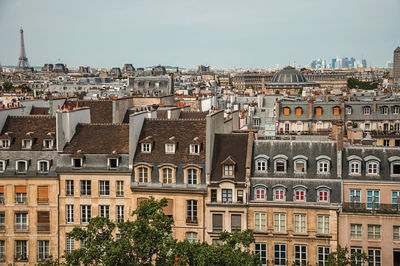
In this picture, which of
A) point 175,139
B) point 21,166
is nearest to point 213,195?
point 175,139

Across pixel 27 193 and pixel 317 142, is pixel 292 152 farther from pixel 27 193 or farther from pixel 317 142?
pixel 27 193

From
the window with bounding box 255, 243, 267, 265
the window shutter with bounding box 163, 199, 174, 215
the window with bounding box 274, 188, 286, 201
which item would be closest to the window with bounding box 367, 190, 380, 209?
the window with bounding box 274, 188, 286, 201

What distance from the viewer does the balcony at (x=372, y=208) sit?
40066 millimetres

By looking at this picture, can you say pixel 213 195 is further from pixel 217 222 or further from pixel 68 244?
pixel 68 244

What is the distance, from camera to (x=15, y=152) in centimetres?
4600

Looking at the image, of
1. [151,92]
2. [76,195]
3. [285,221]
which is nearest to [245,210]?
[285,221]

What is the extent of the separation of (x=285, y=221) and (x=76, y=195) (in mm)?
16211

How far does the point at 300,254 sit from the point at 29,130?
2455 centimetres

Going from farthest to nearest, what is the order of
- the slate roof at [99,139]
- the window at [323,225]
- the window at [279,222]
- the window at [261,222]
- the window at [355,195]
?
the slate roof at [99,139], the window at [261,222], the window at [279,222], the window at [355,195], the window at [323,225]

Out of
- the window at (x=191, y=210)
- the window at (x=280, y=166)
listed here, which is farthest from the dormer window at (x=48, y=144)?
the window at (x=280, y=166)

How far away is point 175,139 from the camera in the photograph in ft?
148

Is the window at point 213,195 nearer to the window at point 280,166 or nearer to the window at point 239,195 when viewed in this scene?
the window at point 239,195

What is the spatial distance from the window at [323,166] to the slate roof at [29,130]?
843 inches

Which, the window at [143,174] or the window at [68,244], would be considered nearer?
the window at [143,174]
